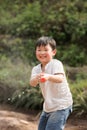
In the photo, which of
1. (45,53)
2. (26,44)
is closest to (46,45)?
(45,53)

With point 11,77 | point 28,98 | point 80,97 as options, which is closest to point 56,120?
point 80,97

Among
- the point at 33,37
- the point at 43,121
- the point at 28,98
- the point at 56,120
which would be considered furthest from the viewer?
the point at 33,37

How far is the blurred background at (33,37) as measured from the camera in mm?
8047

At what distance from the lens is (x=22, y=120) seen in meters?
6.46

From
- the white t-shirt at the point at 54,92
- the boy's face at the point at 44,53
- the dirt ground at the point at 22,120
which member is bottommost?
the dirt ground at the point at 22,120

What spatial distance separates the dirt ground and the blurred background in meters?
0.29

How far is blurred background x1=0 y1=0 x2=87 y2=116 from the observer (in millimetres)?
8047

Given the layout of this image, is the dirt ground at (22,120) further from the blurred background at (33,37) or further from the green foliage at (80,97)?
→ the blurred background at (33,37)

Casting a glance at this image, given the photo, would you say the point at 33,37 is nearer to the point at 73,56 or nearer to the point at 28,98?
the point at 73,56

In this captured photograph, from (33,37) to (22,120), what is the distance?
457 cm

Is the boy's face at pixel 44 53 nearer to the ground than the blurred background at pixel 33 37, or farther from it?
farther from it

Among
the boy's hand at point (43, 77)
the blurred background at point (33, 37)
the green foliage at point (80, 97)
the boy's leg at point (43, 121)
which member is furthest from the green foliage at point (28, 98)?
the boy's hand at point (43, 77)

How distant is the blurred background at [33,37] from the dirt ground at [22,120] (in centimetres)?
29

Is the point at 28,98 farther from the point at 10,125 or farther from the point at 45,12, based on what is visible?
the point at 45,12
